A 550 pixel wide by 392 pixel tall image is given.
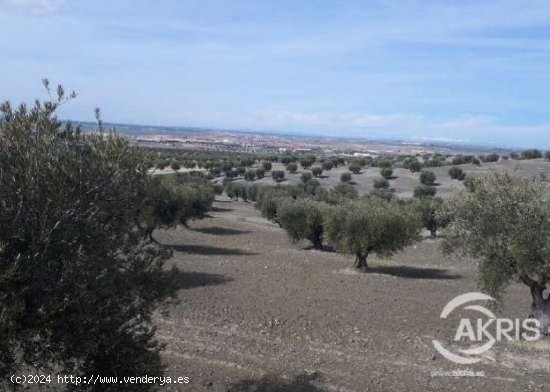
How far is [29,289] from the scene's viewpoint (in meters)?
6.39

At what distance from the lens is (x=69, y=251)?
22.7 feet

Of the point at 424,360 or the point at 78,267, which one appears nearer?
the point at 78,267

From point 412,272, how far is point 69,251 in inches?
755

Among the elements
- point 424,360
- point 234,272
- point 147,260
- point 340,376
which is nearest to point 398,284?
point 234,272

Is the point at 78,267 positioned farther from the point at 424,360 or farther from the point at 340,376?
the point at 424,360

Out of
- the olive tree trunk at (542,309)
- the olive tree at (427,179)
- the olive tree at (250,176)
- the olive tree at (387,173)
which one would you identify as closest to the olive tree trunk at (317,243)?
the olive tree trunk at (542,309)

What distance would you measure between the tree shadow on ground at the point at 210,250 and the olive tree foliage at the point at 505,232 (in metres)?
14.0

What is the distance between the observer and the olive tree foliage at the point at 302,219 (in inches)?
1190

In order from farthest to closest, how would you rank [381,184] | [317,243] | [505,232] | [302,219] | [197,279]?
[381,184] → [317,243] → [302,219] → [197,279] → [505,232]

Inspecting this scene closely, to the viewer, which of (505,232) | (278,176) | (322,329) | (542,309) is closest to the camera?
(505,232)

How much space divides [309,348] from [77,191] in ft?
24.5

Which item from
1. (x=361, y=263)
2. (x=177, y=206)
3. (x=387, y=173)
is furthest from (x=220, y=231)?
(x=387, y=173)

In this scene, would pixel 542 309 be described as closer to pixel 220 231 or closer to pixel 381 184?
pixel 220 231

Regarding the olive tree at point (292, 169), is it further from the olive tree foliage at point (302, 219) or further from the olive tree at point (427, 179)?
the olive tree foliage at point (302, 219)
